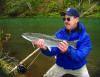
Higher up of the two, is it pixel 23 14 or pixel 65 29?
pixel 65 29

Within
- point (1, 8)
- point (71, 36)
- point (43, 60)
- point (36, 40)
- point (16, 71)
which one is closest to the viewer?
point (36, 40)

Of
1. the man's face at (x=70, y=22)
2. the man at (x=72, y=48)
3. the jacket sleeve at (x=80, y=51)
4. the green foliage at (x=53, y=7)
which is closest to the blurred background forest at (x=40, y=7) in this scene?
the green foliage at (x=53, y=7)

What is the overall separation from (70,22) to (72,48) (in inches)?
26.0

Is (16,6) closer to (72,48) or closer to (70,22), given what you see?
(70,22)

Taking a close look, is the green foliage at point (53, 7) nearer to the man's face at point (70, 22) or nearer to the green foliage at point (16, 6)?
the green foliage at point (16, 6)

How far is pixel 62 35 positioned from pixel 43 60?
5.10 meters

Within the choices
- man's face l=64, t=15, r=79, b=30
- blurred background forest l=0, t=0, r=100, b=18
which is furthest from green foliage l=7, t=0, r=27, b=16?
man's face l=64, t=15, r=79, b=30

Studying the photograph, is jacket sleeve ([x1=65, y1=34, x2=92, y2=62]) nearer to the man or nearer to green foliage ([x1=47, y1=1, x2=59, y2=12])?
the man

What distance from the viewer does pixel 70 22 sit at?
12.8ft

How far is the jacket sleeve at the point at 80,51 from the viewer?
350 cm

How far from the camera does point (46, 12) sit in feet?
169

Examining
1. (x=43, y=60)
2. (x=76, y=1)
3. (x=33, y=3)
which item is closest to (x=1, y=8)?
(x=33, y=3)

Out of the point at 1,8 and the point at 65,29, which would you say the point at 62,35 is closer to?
the point at 65,29

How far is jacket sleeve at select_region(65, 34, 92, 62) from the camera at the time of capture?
3.50 meters
